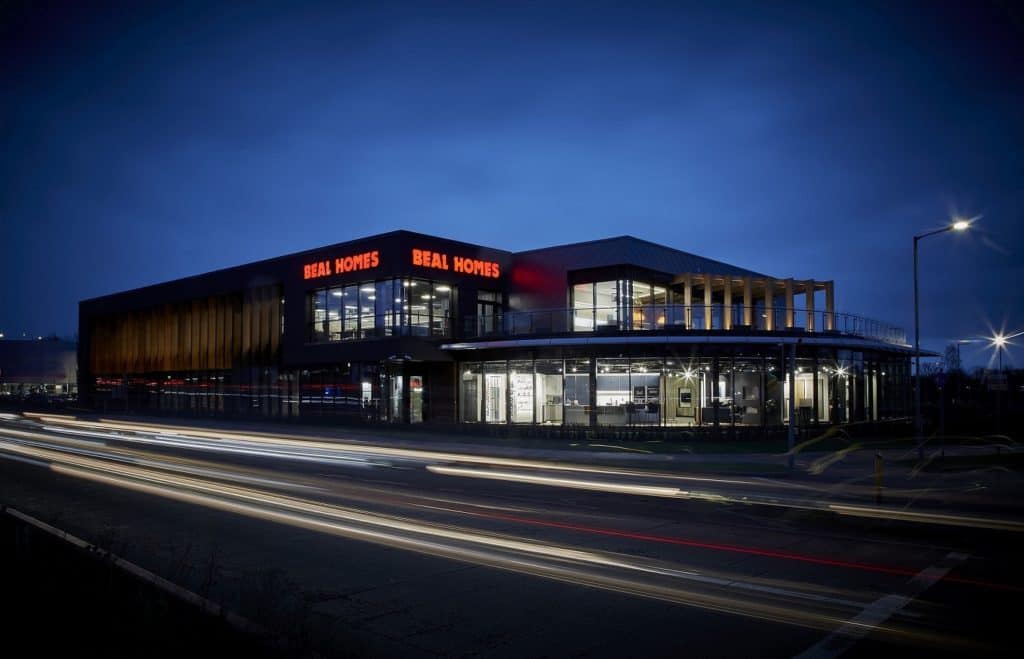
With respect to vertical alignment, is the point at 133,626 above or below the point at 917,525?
above

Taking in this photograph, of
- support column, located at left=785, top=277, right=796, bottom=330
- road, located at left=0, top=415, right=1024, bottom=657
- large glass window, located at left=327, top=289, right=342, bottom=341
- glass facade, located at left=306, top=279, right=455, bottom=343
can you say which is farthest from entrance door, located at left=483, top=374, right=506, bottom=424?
road, located at left=0, top=415, right=1024, bottom=657

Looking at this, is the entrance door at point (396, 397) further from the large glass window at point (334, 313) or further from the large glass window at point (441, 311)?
the large glass window at point (334, 313)

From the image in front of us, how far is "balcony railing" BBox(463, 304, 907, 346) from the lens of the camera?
34.8 meters

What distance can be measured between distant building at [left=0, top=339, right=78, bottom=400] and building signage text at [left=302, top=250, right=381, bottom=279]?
281 ft

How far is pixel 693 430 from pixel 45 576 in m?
28.3

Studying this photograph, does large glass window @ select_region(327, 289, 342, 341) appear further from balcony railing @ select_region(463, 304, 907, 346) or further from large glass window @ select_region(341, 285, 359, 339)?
balcony railing @ select_region(463, 304, 907, 346)

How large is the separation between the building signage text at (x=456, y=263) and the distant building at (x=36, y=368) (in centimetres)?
9449

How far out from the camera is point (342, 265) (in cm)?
4328

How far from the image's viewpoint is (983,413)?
2148 inches

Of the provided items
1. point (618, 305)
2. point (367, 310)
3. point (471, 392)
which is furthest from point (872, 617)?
point (367, 310)

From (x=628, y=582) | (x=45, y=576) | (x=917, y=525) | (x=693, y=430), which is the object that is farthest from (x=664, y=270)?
(x=45, y=576)

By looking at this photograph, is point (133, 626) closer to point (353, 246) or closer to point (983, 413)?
point (353, 246)

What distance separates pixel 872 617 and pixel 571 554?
4158 millimetres

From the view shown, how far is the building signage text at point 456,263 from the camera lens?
40.8 metres
